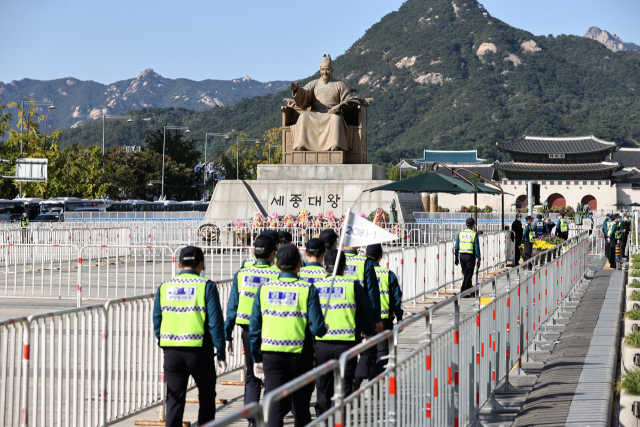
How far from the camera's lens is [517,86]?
184000mm

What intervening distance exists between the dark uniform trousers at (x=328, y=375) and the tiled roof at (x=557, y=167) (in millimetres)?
86022

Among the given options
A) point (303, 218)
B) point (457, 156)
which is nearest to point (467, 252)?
point (303, 218)

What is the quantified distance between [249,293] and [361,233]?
1.09m

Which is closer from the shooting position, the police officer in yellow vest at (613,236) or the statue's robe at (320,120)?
the police officer in yellow vest at (613,236)

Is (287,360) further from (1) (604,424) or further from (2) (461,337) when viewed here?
(1) (604,424)

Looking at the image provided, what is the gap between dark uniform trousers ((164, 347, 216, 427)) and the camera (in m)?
5.43

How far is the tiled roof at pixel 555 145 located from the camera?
88.8 m

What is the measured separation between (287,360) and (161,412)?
1.96m

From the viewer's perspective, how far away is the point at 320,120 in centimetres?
2761

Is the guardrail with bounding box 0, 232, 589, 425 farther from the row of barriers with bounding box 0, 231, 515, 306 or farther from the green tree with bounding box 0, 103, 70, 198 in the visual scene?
the green tree with bounding box 0, 103, 70, 198

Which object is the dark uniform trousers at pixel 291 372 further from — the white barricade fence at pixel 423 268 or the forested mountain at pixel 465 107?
the forested mountain at pixel 465 107

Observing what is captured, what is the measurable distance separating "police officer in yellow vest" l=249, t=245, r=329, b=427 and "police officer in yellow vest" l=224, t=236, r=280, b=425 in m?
0.86

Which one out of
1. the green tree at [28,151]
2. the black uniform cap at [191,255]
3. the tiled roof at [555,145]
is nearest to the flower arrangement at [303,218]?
the black uniform cap at [191,255]

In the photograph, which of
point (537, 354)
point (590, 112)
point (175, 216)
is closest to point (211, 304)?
point (537, 354)
